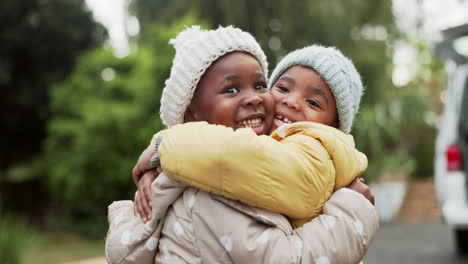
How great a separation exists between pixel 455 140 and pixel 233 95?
478 centimetres

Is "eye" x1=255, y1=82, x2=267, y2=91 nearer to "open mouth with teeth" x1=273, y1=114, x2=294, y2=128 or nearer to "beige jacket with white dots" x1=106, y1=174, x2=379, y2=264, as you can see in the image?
"open mouth with teeth" x1=273, y1=114, x2=294, y2=128

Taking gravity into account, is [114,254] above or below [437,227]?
above

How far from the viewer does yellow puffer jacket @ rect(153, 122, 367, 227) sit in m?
1.40

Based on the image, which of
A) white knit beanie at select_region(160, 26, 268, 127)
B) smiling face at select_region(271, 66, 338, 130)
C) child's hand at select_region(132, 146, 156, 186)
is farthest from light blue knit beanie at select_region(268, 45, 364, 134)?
child's hand at select_region(132, 146, 156, 186)

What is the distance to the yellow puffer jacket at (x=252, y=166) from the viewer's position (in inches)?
55.1

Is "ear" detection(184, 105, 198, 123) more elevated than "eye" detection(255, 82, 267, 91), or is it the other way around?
"eye" detection(255, 82, 267, 91)

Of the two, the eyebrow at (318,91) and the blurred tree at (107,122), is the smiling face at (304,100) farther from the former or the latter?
the blurred tree at (107,122)

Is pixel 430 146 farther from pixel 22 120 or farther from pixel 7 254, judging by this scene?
pixel 7 254

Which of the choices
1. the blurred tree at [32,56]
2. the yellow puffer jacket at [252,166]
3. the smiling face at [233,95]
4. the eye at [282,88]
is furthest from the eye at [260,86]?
the blurred tree at [32,56]

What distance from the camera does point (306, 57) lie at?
1.80 metres

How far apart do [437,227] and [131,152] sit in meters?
5.75

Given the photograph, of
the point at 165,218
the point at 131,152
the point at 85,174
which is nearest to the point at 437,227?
the point at 131,152

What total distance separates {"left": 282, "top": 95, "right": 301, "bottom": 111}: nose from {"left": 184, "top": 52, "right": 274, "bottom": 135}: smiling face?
87 mm

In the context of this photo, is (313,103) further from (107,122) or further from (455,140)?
(107,122)
